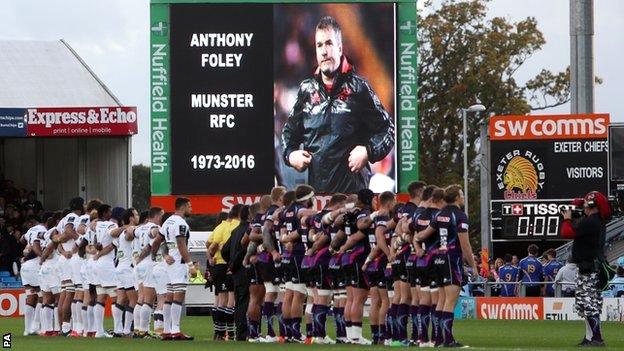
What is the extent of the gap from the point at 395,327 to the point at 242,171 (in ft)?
40.2

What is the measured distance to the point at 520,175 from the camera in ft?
128

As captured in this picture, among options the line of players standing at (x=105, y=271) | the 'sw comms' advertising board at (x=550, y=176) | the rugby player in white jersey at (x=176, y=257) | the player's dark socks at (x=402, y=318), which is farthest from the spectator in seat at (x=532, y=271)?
the player's dark socks at (x=402, y=318)

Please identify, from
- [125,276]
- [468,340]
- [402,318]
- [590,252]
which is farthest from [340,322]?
[125,276]

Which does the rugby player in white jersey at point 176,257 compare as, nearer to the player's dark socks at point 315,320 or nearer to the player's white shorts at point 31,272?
the player's dark socks at point 315,320

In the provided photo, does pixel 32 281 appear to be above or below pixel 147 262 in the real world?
below

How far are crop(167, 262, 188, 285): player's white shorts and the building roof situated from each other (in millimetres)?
20213

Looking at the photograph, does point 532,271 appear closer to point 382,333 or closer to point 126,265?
point 126,265

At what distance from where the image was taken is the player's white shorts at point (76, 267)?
92.4 feet

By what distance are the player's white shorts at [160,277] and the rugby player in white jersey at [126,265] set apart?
0.97 metres

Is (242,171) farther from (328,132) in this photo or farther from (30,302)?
(30,302)

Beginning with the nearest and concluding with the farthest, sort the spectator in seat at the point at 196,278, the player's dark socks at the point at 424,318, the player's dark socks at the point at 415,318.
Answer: the player's dark socks at the point at 424,318 → the player's dark socks at the point at 415,318 → the spectator in seat at the point at 196,278

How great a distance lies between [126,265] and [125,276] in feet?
0.56

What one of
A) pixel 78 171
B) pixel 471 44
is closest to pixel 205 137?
pixel 78 171

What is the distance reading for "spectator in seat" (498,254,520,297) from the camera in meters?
37.6
